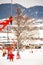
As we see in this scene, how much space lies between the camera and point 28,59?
2.94 meters

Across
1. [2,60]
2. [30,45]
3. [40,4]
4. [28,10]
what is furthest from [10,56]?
[40,4]

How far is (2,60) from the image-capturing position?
2926 mm

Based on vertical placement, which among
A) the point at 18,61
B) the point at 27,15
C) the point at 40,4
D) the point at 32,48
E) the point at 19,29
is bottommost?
the point at 18,61

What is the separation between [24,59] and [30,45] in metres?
0.28

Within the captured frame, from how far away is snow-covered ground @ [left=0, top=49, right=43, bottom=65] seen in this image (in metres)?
2.93

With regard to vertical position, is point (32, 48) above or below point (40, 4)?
below

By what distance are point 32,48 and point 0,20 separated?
0.79 meters

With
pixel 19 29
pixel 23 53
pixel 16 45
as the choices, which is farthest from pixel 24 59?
pixel 19 29

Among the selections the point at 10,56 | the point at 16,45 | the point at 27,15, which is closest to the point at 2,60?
the point at 10,56

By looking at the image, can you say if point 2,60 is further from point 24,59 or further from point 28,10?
point 28,10

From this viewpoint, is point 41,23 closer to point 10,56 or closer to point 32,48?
point 32,48

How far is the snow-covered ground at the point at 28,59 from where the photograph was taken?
9.60 feet

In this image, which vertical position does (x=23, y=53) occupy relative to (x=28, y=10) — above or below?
below

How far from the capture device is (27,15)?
2980 millimetres
